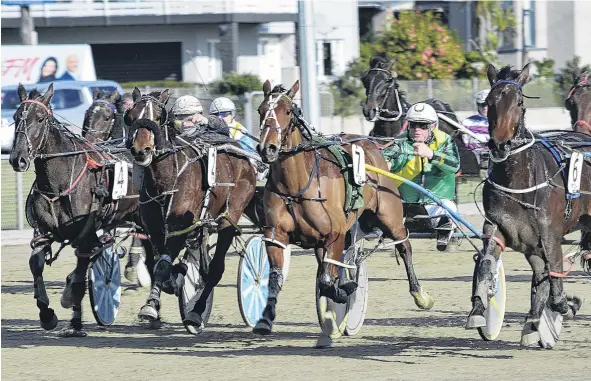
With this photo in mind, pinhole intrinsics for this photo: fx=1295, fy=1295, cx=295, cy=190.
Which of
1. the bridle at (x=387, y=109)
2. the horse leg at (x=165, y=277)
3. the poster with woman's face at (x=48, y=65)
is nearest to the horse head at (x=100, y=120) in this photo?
the bridle at (x=387, y=109)

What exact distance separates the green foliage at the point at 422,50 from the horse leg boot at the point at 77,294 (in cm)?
2348

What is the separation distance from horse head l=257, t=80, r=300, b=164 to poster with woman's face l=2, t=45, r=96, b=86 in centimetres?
2325

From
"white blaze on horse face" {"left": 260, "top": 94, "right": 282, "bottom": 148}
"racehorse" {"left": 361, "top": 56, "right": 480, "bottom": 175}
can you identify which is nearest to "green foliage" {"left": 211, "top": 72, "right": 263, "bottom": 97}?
"racehorse" {"left": 361, "top": 56, "right": 480, "bottom": 175}

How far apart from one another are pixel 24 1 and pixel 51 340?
2531 cm

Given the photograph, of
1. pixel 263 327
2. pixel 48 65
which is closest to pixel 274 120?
pixel 263 327

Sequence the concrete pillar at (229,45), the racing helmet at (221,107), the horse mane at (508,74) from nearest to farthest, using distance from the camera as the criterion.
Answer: the horse mane at (508,74) → the racing helmet at (221,107) → the concrete pillar at (229,45)

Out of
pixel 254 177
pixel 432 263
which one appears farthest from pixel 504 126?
pixel 432 263

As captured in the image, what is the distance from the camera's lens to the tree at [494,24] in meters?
38.5

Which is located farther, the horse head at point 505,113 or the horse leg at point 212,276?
the horse leg at point 212,276

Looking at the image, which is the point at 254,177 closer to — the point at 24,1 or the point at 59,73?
the point at 59,73

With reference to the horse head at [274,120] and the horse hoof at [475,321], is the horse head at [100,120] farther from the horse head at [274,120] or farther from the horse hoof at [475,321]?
the horse hoof at [475,321]

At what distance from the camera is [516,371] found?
8.42m

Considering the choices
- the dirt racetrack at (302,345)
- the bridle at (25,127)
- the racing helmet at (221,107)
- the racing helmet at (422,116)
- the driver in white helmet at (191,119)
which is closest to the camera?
the dirt racetrack at (302,345)

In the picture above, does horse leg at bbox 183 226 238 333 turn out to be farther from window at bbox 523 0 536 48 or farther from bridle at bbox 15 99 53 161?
window at bbox 523 0 536 48
